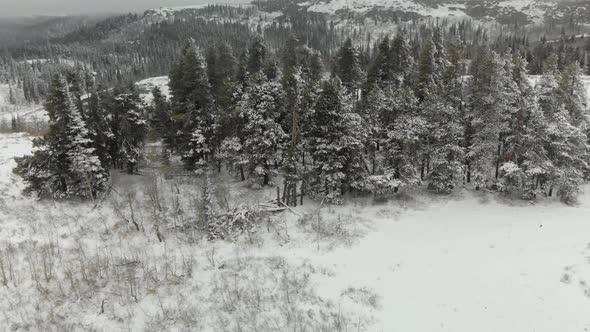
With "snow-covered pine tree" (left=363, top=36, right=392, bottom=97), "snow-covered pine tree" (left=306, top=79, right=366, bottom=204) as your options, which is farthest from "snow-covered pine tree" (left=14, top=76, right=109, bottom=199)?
"snow-covered pine tree" (left=363, top=36, right=392, bottom=97)

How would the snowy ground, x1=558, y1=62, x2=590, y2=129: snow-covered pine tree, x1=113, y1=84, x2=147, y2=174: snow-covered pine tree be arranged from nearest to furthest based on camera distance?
the snowy ground
x1=558, y1=62, x2=590, y2=129: snow-covered pine tree
x1=113, y1=84, x2=147, y2=174: snow-covered pine tree

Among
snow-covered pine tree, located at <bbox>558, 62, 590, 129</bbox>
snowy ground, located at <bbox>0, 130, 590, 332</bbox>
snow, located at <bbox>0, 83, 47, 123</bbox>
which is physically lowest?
snow, located at <bbox>0, 83, 47, 123</bbox>

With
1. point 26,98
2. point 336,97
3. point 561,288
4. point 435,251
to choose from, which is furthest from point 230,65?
point 26,98

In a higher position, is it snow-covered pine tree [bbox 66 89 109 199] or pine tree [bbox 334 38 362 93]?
pine tree [bbox 334 38 362 93]

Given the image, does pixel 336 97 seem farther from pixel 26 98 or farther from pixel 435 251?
pixel 26 98

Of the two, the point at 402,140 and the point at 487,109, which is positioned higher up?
the point at 487,109

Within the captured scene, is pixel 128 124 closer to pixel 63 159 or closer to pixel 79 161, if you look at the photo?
Result: pixel 63 159

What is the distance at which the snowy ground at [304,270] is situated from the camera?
15812 mm

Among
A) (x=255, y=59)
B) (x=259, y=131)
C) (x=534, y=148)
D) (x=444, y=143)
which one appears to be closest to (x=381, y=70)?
(x=444, y=143)

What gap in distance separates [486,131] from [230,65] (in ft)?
97.8

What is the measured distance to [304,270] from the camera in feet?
66.4

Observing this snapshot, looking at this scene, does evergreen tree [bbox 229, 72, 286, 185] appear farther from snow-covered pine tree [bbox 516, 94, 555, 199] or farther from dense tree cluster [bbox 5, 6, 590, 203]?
snow-covered pine tree [bbox 516, 94, 555, 199]

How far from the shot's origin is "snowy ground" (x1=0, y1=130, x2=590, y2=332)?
15.8 m

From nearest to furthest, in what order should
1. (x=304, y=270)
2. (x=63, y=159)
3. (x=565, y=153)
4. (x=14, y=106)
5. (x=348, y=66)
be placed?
1. (x=304, y=270)
2. (x=63, y=159)
3. (x=565, y=153)
4. (x=348, y=66)
5. (x=14, y=106)
